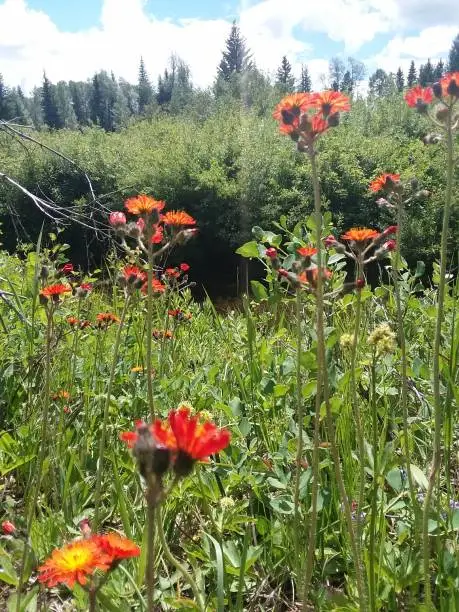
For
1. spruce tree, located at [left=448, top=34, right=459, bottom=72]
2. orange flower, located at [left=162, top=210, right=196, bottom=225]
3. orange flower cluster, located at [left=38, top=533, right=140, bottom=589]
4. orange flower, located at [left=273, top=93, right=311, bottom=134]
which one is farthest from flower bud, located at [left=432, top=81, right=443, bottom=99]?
spruce tree, located at [left=448, top=34, right=459, bottom=72]

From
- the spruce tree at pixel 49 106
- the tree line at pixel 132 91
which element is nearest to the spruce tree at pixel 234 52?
the tree line at pixel 132 91

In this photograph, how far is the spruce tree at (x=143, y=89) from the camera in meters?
100

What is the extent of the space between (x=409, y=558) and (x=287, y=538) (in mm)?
309

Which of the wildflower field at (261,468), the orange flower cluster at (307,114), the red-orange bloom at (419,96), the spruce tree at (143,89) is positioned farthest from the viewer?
the spruce tree at (143,89)

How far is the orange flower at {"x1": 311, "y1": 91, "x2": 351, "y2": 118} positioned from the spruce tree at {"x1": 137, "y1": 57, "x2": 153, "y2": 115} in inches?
3945

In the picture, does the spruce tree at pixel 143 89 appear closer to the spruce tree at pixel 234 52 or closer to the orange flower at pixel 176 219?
the spruce tree at pixel 234 52

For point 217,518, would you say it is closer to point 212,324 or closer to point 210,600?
point 210,600

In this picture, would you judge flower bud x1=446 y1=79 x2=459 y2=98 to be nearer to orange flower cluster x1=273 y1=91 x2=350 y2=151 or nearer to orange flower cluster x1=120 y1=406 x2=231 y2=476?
orange flower cluster x1=273 y1=91 x2=350 y2=151

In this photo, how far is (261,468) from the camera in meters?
1.69

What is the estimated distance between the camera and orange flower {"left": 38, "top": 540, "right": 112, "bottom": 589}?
0.87m

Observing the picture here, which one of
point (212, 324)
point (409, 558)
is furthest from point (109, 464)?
point (212, 324)

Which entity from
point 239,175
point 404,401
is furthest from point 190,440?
point 239,175

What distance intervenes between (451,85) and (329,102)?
0.32 m

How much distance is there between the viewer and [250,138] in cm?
2234
